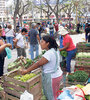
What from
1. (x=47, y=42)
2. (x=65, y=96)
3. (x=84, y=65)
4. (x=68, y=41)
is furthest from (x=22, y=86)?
(x=84, y=65)

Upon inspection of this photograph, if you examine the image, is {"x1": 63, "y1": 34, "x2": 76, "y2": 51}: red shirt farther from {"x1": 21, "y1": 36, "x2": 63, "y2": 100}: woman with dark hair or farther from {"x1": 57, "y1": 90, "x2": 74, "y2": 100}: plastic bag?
{"x1": 57, "y1": 90, "x2": 74, "y2": 100}: plastic bag

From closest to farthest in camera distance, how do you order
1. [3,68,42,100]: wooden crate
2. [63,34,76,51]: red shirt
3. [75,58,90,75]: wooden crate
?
[3,68,42,100]: wooden crate → [63,34,76,51]: red shirt → [75,58,90,75]: wooden crate

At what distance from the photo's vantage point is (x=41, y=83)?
418cm

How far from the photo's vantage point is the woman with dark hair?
3.62 m

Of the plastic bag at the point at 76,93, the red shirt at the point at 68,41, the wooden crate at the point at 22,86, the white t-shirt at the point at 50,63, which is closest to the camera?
the plastic bag at the point at 76,93

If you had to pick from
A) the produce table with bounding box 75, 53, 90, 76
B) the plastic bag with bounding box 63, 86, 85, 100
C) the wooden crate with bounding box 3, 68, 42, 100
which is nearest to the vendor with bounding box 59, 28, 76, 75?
the produce table with bounding box 75, 53, 90, 76

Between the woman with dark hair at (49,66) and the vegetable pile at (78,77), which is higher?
the woman with dark hair at (49,66)

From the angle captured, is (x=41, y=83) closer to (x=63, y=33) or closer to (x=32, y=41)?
(x=63, y=33)

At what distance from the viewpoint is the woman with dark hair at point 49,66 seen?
362cm

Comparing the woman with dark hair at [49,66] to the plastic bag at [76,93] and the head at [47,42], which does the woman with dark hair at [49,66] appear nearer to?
the head at [47,42]

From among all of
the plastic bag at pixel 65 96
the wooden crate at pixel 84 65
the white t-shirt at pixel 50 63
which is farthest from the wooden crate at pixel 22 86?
the wooden crate at pixel 84 65

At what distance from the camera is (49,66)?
373cm

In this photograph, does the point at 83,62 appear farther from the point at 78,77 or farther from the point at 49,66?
the point at 49,66

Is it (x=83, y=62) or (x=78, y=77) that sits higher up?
(x=83, y=62)
